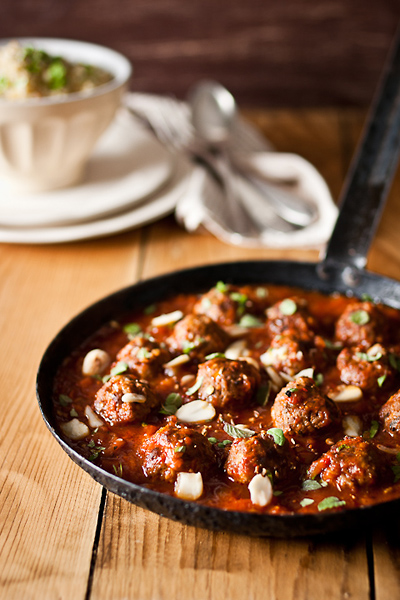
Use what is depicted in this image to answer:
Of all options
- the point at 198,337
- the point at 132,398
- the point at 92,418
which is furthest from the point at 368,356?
the point at 92,418

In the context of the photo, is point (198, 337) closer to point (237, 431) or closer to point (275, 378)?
point (275, 378)

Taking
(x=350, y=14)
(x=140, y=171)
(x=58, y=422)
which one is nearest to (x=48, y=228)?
(x=140, y=171)

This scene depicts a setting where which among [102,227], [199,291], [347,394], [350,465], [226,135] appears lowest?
[102,227]

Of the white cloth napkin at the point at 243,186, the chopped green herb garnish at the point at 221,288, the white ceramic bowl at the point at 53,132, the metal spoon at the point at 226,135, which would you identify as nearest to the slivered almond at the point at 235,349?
the chopped green herb garnish at the point at 221,288

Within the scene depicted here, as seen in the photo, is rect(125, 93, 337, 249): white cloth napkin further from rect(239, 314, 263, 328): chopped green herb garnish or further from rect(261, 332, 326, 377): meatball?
rect(261, 332, 326, 377): meatball

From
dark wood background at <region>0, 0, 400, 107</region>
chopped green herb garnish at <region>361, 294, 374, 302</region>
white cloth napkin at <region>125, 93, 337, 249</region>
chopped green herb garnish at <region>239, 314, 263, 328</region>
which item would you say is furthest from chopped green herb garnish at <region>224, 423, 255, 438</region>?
dark wood background at <region>0, 0, 400, 107</region>

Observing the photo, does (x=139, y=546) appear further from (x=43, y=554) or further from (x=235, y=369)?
(x=235, y=369)
